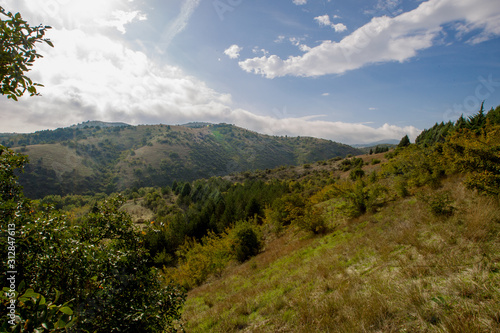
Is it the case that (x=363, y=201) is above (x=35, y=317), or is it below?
below

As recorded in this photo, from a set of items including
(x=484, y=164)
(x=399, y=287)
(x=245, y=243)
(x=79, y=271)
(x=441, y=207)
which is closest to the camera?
(x=79, y=271)

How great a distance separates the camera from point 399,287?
14.5ft

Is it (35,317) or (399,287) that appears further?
(399,287)

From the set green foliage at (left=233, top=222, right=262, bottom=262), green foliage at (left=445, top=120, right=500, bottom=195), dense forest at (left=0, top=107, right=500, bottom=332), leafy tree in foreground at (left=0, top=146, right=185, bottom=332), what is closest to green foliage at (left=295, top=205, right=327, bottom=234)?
dense forest at (left=0, top=107, right=500, bottom=332)

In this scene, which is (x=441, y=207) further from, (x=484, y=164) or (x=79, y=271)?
(x=79, y=271)

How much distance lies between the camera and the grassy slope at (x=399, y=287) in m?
3.47

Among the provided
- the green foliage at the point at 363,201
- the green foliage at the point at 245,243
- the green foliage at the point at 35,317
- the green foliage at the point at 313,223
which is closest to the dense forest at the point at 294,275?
the green foliage at the point at 35,317

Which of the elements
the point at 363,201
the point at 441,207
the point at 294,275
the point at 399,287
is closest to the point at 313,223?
the point at 363,201

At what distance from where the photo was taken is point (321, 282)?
663cm

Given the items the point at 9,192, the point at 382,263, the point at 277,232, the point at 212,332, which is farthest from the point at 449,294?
the point at 277,232

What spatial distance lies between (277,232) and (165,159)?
621 feet

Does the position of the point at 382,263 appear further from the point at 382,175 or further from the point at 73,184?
the point at 73,184

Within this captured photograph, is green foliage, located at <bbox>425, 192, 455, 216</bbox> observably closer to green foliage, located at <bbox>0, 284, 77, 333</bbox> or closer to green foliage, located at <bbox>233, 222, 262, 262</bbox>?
green foliage, located at <bbox>0, 284, 77, 333</bbox>

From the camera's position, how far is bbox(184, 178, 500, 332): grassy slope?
11.4 ft
